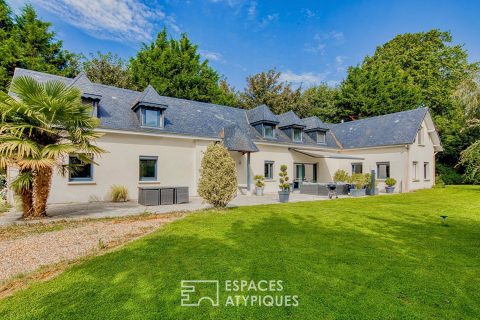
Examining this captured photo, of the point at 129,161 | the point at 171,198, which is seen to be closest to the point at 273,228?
the point at 171,198

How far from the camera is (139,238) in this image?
29.6 feet

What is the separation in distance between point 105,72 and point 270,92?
27483 millimetres

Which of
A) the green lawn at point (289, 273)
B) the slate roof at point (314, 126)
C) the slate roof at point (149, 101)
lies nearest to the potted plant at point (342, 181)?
the slate roof at point (314, 126)

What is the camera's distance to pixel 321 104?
52.7 m

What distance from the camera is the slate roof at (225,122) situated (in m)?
20.1

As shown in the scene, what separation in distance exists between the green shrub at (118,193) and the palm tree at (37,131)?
577 cm

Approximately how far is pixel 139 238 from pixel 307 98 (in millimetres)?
49596

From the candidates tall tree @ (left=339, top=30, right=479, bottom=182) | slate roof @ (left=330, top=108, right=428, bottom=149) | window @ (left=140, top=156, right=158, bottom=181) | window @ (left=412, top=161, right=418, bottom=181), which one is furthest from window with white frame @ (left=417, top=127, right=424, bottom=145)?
window @ (left=140, top=156, right=158, bottom=181)

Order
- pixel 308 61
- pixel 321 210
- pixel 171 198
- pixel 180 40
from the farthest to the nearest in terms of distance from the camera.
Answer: pixel 180 40, pixel 308 61, pixel 171 198, pixel 321 210

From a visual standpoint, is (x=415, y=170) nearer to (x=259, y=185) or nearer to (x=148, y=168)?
(x=259, y=185)

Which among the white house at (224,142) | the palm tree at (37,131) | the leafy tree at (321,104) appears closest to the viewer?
the palm tree at (37,131)

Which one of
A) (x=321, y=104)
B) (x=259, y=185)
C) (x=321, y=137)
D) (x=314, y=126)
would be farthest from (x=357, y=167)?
(x=321, y=104)

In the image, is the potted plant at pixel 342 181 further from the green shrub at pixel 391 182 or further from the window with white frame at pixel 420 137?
the window with white frame at pixel 420 137

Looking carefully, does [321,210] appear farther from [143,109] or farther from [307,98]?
[307,98]
